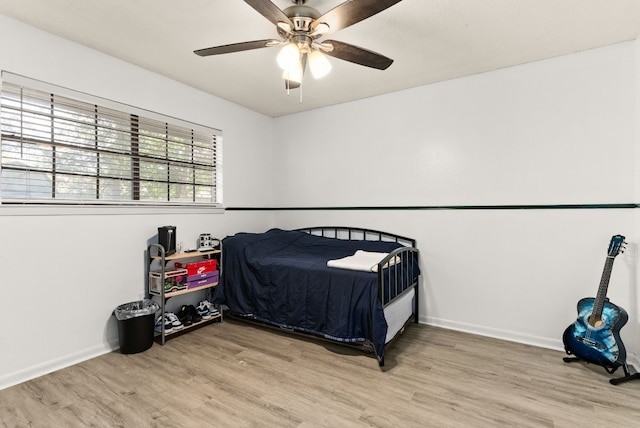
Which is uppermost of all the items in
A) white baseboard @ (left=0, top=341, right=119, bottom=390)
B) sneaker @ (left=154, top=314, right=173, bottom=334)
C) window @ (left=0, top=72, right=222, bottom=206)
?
window @ (left=0, top=72, right=222, bottom=206)

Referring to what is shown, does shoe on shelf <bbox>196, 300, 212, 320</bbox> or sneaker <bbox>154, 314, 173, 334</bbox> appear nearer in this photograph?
sneaker <bbox>154, 314, 173, 334</bbox>

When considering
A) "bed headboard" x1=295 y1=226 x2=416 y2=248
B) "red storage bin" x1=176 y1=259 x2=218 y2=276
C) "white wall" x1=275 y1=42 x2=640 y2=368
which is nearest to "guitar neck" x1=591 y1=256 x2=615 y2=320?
"white wall" x1=275 y1=42 x2=640 y2=368

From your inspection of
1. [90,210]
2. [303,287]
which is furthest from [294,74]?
[90,210]

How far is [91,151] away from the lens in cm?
255

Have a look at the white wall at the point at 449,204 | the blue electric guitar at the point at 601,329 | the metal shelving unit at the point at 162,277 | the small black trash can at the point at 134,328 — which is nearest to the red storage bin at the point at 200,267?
the metal shelving unit at the point at 162,277

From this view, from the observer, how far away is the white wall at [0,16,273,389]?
6.92 ft

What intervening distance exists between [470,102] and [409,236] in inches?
55.2

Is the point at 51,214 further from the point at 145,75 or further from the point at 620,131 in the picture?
the point at 620,131

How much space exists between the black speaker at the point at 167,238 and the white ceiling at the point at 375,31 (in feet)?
4.68

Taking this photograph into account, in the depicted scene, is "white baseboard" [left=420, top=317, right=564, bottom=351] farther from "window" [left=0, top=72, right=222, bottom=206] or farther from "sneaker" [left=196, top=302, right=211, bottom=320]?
"window" [left=0, top=72, right=222, bottom=206]

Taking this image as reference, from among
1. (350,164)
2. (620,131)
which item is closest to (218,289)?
(350,164)

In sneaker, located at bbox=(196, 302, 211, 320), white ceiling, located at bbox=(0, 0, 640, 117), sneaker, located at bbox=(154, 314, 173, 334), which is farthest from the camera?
sneaker, located at bbox=(196, 302, 211, 320)

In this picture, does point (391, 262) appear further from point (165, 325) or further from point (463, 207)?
point (165, 325)

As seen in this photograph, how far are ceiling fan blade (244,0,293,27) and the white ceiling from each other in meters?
0.32
